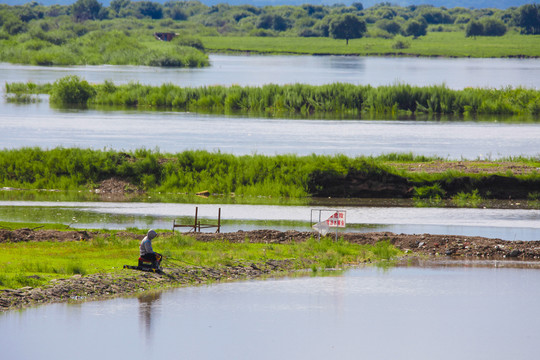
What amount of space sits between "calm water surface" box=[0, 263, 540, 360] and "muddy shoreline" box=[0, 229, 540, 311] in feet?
1.54

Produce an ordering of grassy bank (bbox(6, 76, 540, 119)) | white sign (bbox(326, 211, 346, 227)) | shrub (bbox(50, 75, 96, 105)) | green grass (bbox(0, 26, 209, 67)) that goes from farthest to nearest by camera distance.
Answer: green grass (bbox(0, 26, 209, 67)), shrub (bbox(50, 75, 96, 105)), grassy bank (bbox(6, 76, 540, 119)), white sign (bbox(326, 211, 346, 227))

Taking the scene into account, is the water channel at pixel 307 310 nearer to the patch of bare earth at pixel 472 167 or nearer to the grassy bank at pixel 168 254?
the grassy bank at pixel 168 254

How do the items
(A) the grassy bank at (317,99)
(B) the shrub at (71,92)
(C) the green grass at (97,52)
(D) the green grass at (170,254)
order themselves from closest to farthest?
(D) the green grass at (170,254), (A) the grassy bank at (317,99), (B) the shrub at (71,92), (C) the green grass at (97,52)

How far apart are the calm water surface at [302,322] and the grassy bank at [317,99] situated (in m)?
47.4

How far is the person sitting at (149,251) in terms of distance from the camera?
60.7ft

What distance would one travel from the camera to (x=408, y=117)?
2547 inches

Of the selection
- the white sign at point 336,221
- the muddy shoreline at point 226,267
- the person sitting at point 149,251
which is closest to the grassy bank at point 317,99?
the muddy shoreline at point 226,267

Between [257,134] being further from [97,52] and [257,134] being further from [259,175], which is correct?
[97,52]

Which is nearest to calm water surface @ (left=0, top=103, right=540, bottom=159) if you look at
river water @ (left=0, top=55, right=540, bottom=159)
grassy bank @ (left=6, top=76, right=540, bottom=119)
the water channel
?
river water @ (left=0, top=55, right=540, bottom=159)

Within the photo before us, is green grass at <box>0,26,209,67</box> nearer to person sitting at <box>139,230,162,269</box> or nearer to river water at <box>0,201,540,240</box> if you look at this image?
river water at <box>0,201,540,240</box>

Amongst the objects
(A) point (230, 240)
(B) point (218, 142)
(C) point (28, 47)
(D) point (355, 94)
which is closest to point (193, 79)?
(D) point (355, 94)

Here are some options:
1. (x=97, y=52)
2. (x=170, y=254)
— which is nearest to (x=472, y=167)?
(x=170, y=254)

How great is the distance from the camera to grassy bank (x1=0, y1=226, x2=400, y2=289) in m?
18.6

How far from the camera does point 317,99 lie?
68375 millimetres
